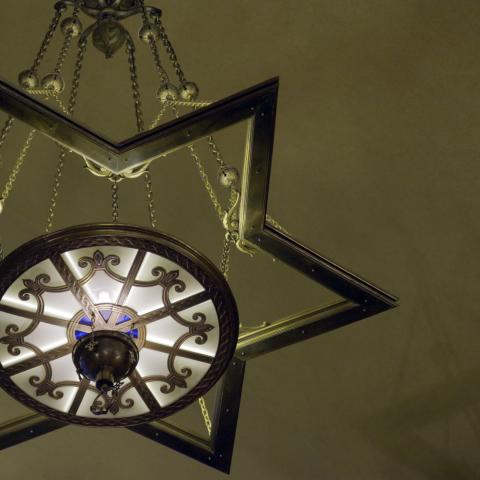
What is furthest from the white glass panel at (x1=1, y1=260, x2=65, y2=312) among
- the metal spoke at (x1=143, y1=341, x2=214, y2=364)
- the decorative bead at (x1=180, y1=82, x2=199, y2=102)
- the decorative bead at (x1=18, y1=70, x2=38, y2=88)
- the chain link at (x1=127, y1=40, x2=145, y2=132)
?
the decorative bead at (x1=180, y1=82, x2=199, y2=102)

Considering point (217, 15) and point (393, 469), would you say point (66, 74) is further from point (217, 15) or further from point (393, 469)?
point (393, 469)

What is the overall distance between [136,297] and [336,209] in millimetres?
2189

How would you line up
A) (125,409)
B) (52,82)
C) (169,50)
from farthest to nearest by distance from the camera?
(52,82) < (169,50) < (125,409)

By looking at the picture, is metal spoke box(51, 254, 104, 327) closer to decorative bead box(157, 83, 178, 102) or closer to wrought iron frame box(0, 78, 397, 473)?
wrought iron frame box(0, 78, 397, 473)

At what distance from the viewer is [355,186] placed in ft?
14.9

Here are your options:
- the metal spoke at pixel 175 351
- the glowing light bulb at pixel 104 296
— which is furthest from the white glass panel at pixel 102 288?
the metal spoke at pixel 175 351

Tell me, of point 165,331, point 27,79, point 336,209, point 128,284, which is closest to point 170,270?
point 128,284

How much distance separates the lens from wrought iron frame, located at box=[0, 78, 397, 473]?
2.44 m

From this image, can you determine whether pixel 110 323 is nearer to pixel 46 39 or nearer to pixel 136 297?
pixel 136 297

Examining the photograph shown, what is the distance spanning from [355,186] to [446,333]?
3.30ft

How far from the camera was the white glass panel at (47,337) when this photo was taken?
261 centimetres

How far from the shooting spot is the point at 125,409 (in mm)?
2822

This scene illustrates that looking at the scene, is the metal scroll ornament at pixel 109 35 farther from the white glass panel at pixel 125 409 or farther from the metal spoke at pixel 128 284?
the white glass panel at pixel 125 409

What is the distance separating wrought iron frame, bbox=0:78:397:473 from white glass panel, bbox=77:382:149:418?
19 cm
